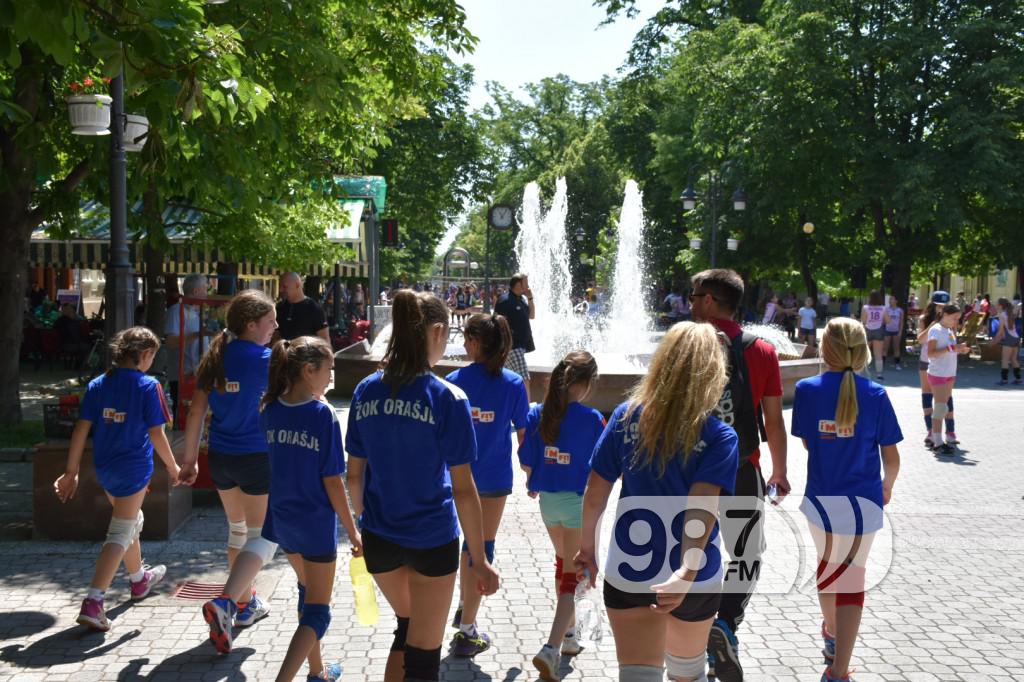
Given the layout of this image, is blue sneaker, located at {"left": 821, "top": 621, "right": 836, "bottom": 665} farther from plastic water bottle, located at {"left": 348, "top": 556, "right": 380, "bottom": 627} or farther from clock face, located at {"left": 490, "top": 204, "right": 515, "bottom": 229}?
clock face, located at {"left": 490, "top": 204, "right": 515, "bottom": 229}

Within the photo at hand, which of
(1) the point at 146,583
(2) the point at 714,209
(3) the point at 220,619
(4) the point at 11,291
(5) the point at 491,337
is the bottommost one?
(1) the point at 146,583

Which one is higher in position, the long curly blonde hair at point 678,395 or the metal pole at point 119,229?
the metal pole at point 119,229

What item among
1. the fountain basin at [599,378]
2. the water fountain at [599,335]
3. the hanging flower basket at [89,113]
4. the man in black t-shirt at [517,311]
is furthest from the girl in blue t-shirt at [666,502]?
the fountain basin at [599,378]

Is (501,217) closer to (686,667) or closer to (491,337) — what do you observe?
(491,337)

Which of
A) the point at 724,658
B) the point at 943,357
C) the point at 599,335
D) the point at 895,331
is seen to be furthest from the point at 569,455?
the point at 599,335

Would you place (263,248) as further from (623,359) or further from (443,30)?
(623,359)

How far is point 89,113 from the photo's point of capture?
9266mm

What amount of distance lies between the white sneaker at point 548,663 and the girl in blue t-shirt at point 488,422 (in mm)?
529

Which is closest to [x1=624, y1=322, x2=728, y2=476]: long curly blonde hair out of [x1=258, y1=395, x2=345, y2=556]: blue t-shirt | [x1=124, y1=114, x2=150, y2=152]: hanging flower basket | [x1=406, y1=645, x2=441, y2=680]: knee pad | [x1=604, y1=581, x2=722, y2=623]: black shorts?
[x1=604, y1=581, x2=722, y2=623]: black shorts

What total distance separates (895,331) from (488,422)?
20973 mm

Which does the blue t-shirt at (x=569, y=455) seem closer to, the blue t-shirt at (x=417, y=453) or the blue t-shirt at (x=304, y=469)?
the blue t-shirt at (x=304, y=469)

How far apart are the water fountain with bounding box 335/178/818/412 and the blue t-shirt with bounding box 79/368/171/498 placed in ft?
15.0

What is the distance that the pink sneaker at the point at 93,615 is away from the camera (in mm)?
5359

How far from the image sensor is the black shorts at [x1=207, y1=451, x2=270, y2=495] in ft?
17.8
